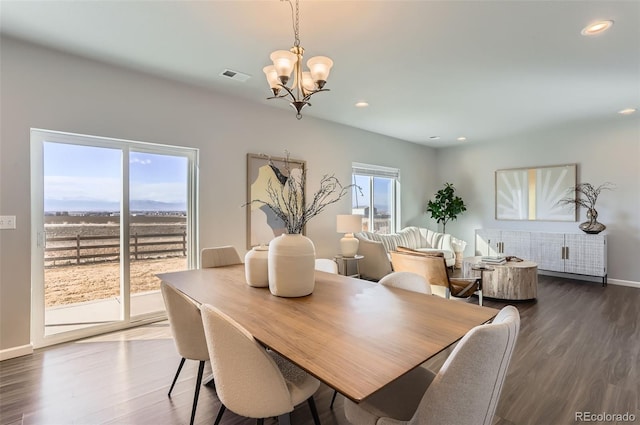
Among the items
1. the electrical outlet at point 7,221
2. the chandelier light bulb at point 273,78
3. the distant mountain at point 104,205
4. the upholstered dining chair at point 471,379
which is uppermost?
the chandelier light bulb at point 273,78

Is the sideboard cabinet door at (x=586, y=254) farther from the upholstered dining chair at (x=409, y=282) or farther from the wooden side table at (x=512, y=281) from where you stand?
the upholstered dining chair at (x=409, y=282)

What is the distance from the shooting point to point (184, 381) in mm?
2254

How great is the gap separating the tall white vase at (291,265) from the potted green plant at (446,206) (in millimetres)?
5522

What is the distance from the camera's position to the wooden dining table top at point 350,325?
3.16 ft

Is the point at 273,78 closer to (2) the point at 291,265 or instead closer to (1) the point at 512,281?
(2) the point at 291,265

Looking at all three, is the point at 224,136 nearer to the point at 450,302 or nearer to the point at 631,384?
the point at 450,302

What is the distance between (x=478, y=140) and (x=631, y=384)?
507cm

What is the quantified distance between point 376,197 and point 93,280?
4588mm

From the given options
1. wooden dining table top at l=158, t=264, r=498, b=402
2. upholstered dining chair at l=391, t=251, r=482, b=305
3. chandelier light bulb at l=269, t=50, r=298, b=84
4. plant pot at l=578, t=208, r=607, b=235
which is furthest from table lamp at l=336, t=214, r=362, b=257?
plant pot at l=578, t=208, r=607, b=235

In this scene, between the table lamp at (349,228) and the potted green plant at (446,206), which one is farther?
the potted green plant at (446,206)

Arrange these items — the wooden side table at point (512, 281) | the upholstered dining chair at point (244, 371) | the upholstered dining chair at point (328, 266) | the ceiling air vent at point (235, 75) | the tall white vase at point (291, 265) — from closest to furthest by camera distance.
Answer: the upholstered dining chair at point (244, 371) → the tall white vase at point (291, 265) → the upholstered dining chair at point (328, 266) → the ceiling air vent at point (235, 75) → the wooden side table at point (512, 281)

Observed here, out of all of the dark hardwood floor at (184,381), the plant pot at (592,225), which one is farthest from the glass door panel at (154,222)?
the plant pot at (592,225)

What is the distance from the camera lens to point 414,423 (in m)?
1.02

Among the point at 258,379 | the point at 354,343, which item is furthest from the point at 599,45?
the point at 258,379
